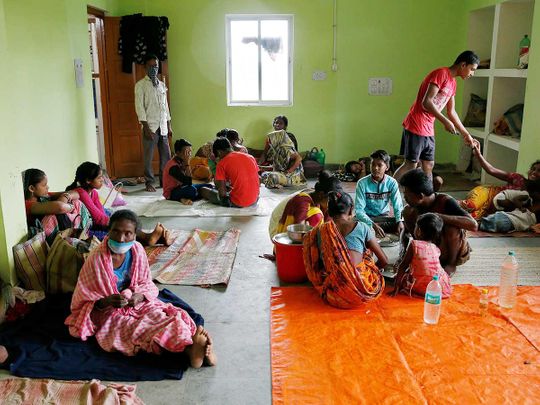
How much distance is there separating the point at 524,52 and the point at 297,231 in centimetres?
423

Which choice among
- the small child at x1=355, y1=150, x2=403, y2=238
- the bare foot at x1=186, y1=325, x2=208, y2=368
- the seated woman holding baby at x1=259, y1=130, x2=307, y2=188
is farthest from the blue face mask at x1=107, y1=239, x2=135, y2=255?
the seated woman holding baby at x1=259, y1=130, x2=307, y2=188

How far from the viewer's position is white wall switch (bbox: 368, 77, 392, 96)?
8.38 metres

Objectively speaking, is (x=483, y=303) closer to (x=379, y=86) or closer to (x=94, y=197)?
(x=94, y=197)

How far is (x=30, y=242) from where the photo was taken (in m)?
3.53

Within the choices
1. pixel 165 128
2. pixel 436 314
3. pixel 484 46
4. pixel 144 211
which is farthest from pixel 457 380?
pixel 484 46

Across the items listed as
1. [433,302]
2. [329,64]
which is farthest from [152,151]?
[433,302]

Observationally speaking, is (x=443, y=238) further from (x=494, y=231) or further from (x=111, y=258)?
(x=111, y=258)

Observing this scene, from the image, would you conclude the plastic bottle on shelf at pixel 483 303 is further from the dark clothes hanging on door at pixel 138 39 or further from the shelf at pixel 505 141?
the dark clothes hanging on door at pixel 138 39

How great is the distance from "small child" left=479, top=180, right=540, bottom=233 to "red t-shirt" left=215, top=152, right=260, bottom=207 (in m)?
2.33

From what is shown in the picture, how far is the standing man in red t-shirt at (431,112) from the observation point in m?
5.11

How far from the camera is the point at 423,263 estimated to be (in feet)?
11.5

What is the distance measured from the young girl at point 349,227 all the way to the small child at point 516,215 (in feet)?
6.78

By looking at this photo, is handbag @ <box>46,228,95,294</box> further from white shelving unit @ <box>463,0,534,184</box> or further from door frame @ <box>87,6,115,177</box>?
white shelving unit @ <box>463,0,534,184</box>

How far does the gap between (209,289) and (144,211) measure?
91.7 inches
